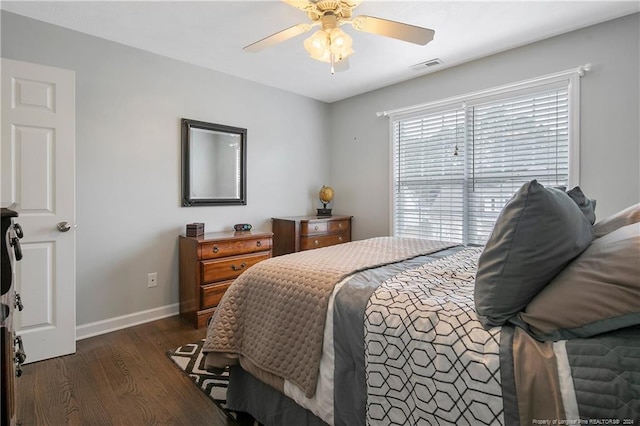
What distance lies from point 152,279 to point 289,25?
8.37 feet

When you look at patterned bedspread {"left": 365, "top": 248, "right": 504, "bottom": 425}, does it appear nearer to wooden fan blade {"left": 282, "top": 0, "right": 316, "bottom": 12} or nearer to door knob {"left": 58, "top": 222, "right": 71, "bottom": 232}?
wooden fan blade {"left": 282, "top": 0, "right": 316, "bottom": 12}

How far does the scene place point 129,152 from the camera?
291cm

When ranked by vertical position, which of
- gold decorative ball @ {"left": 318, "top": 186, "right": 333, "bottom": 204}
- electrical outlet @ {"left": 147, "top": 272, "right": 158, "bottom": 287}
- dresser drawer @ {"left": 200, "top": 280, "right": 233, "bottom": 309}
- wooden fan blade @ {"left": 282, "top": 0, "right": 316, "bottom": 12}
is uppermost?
wooden fan blade @ {"left": 282, "top": 0, "right": 316, "bottom": 12}

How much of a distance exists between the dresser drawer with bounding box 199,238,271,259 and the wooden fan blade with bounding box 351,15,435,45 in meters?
2.09

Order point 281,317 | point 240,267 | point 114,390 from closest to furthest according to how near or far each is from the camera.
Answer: point 281,317 → point 114,390 → point 240,267

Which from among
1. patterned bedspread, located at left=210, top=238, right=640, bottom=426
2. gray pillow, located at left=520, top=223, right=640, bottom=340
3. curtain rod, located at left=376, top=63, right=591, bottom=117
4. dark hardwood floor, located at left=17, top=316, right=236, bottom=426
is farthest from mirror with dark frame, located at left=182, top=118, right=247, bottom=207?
gray pillow, located at left=520, top=223, right=640, bottom=340

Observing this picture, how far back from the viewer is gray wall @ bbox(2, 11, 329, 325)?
2652 millimetres

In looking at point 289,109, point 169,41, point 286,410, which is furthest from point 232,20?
point 286,410

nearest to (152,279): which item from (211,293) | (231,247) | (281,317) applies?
(211,293)

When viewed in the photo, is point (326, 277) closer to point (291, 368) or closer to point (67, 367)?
point (291, 368)

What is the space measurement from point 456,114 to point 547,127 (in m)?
0.85

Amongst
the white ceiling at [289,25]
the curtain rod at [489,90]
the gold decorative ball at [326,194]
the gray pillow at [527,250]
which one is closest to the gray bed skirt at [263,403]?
the gray pillow at [527,250]

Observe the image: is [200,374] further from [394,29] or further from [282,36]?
[394,29]

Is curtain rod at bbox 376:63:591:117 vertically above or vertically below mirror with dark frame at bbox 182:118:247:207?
above
